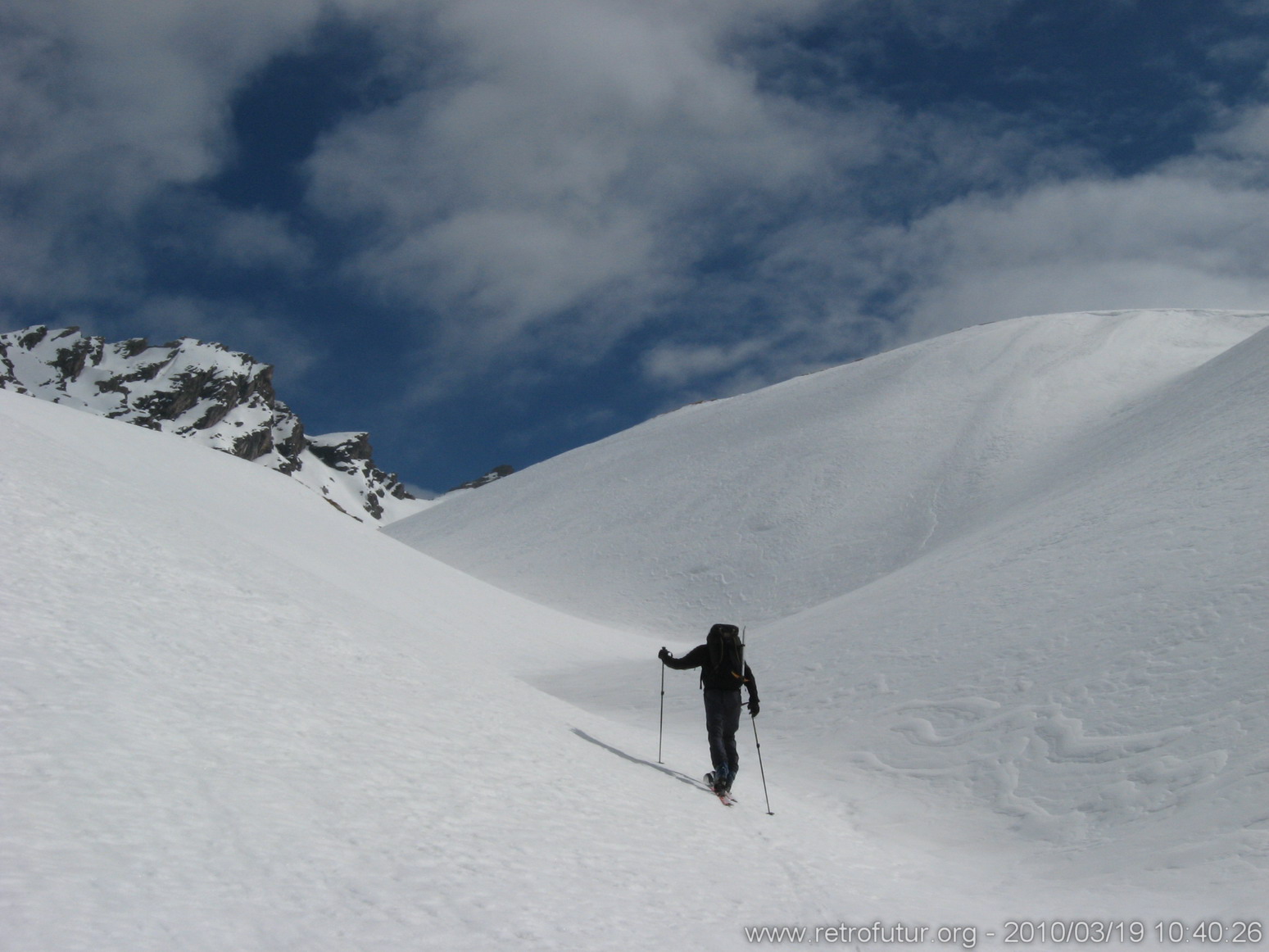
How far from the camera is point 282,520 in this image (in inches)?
1035

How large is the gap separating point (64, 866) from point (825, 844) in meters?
7.11

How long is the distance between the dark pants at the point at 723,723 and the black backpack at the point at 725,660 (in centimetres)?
12

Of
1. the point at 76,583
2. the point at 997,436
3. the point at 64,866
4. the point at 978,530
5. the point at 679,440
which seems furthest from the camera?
the point at 679,440

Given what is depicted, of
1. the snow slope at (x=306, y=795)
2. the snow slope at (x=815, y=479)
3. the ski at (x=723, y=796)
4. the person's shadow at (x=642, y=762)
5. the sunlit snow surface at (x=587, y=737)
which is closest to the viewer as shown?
the snow slope at (x=306, y=795)

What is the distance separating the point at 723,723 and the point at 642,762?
1389 mm

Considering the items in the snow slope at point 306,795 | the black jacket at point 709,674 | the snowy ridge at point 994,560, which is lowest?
the snow slope at point 306,795

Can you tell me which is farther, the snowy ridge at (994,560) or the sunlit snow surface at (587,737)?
the snowy ridge at (994,560)

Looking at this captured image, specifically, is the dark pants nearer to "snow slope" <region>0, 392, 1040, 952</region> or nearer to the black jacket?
the black jacket

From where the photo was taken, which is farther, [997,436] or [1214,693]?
[997,436]

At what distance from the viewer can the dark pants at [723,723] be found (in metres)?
10.8

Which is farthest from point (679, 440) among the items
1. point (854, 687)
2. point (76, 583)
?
point (76, 583)

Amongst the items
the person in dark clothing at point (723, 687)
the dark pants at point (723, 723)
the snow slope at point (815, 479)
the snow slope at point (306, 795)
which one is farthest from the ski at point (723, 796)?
the snow slope at point (815, 479)

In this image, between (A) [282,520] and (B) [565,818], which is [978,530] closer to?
(A) [282,520]

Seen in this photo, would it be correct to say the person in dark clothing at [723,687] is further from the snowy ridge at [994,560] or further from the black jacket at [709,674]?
the snowy ridge at [994,560]
